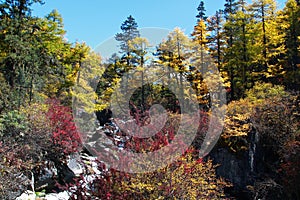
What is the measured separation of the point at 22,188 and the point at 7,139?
229 cm

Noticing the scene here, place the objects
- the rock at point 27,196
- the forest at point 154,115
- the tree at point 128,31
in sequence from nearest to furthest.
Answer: the forest at point 154,115
the rock at point 27,196
the tree at point 128,31

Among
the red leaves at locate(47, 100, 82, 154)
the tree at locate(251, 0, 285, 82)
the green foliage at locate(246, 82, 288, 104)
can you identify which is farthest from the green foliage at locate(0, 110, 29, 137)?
the tree at locate(251, 0, 285, 82)

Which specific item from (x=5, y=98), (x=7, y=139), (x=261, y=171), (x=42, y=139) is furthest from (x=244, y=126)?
(x=5, y=98)

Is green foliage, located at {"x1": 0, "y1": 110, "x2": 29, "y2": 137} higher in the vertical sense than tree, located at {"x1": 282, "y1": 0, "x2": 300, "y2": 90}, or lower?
lower

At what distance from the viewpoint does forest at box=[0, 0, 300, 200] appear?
19.1ft

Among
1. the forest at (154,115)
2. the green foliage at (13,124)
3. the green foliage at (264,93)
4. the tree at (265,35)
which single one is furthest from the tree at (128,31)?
the green foliage at (13,124)

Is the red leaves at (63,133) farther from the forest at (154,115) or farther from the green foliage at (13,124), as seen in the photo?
the green foliage at (13,124)

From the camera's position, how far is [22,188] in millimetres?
8070

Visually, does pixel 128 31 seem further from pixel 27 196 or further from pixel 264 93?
pixel 27 196

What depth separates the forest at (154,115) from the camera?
19.1 ft

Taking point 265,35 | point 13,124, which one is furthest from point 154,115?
point 265,35

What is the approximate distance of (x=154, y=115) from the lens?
425 inches

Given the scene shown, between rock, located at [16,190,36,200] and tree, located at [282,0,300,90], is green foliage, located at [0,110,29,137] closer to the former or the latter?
rock, located at [16,190,36,200]

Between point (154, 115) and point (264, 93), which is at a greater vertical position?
point (264, 93)
